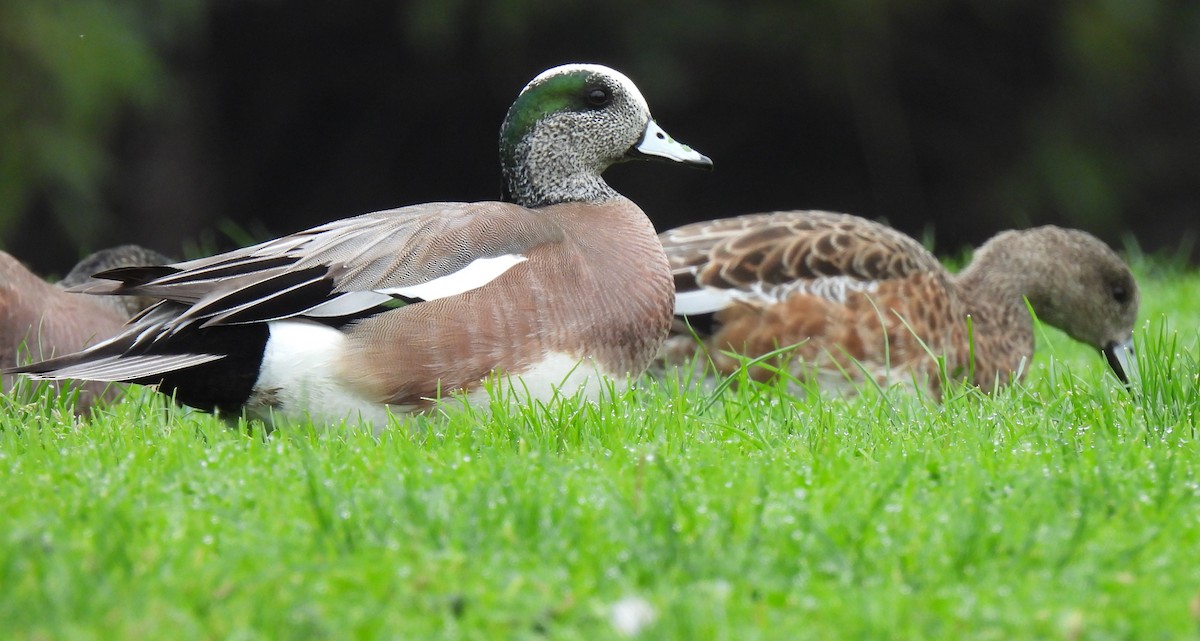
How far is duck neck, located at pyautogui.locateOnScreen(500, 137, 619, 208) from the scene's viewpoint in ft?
13.1

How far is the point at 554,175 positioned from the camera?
13.1 ft

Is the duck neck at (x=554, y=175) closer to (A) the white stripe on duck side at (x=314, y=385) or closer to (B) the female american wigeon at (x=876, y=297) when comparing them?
(B) the female american wigeon at (x=876, y=297)

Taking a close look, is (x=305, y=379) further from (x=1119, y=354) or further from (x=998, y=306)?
(x=1119, y=354)

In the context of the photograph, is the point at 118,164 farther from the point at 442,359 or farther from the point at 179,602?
the point at 179,602

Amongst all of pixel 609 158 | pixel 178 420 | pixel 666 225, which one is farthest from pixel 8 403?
pixel 666 225

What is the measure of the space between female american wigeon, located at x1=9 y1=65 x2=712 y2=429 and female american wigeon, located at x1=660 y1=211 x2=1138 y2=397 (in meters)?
0.80

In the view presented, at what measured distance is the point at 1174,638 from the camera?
188 cm

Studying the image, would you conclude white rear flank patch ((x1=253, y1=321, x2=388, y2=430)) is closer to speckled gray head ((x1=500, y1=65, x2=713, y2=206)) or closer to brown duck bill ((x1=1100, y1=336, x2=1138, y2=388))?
speckled gray head ((x1=500, y1=65, x2=713, y2=206))

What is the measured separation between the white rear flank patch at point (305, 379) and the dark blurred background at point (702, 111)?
4.61 m

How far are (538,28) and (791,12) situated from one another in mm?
1422

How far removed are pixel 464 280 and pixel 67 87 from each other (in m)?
4.52

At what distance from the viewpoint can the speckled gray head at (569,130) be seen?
397 cm

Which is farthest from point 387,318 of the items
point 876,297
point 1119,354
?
point 1119,354

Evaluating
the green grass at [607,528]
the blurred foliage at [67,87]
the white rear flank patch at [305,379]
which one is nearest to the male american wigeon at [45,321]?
the white rear flank patch at [305,379]
